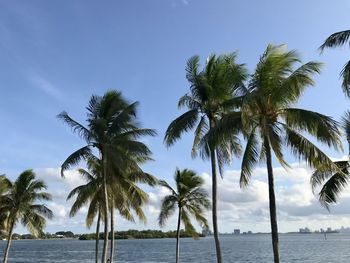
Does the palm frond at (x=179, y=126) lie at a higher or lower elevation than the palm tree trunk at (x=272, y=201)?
higher

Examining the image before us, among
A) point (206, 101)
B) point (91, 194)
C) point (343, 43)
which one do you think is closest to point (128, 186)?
point (91, 194)

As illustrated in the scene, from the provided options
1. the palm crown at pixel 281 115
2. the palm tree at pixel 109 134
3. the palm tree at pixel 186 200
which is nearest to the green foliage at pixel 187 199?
the palm tree at pixel 186 200

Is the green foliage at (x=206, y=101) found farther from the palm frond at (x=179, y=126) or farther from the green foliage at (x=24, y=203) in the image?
the green foliage at (x=24, y=203)

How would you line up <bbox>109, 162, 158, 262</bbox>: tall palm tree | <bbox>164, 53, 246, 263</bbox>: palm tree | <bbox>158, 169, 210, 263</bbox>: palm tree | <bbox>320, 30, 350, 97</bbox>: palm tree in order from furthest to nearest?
1. <bbox>158, 169, 210, 263</bbox>: palm tree
2. <bbox>109, 162, 158, 262</bbox>: tall palm tree
3. <bbox>164, 53, 246, 263</bbox>: palm tree
4. <bbox>320, 30, 350, 97</bbox>: palm tree

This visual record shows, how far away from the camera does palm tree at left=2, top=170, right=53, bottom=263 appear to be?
3028 centimetres

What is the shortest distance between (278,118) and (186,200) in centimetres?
1562

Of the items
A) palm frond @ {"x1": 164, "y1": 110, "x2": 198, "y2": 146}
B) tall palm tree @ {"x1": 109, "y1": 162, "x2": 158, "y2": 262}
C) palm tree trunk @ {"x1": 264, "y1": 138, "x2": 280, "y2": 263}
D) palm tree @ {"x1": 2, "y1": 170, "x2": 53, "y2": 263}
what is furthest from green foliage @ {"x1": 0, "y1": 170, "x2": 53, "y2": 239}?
palm tree trunk @ {"x1": 264, "y1": 138, "x2": 280, "y2": 263}

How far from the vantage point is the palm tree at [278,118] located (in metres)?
14.7

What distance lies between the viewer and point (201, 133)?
1980 centimetres

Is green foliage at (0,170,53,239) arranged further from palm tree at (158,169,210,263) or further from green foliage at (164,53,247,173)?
green foliage at (164,53,247,173)

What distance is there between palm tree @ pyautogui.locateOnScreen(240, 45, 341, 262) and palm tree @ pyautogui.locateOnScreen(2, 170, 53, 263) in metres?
19.6

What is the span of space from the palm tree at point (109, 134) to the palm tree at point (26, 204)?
31.1 ft

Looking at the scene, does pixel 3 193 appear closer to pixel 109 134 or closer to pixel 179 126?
pixel 109 134

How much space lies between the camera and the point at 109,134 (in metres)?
23.0
